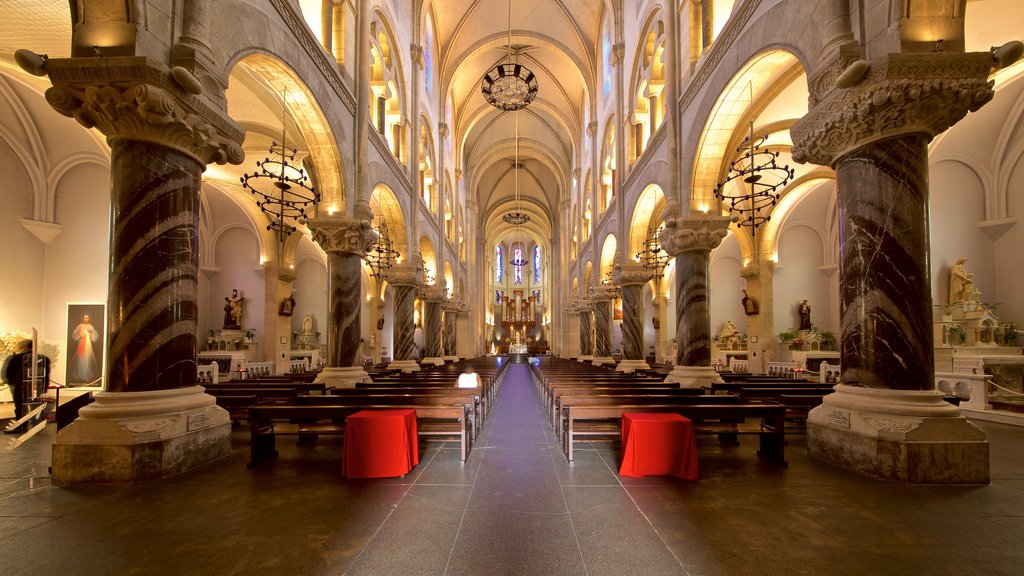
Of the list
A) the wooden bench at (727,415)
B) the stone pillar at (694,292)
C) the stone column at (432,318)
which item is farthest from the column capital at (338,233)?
the stone column at (432,318)

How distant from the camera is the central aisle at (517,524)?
289cm

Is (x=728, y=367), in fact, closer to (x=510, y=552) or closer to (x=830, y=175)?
(x=830, y=175)

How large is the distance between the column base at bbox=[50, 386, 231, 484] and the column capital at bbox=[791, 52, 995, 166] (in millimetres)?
7878

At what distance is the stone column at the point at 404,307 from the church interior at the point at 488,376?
0.08 meters

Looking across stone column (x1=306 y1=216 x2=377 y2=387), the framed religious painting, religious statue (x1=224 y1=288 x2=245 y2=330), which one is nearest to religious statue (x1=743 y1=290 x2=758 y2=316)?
stone column (x1=306 y1=216 x2=377 y2=387)

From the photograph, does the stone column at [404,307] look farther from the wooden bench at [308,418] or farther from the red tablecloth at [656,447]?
the red tablecloth at [656,447]

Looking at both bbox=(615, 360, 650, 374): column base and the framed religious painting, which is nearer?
the framed religious painting

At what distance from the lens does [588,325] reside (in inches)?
1005

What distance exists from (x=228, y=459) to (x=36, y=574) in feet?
8.78

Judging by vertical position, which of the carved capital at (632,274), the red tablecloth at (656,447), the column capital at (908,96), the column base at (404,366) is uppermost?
the column capital at (908,96)

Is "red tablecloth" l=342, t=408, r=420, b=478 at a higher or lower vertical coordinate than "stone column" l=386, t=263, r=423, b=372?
lower

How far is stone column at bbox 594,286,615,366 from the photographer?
775 inches

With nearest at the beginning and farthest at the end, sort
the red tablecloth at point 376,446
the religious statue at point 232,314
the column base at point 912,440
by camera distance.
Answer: the column base at point 912,440 < the red tablecloth at point 376,446 < the religious statue at point 232,314

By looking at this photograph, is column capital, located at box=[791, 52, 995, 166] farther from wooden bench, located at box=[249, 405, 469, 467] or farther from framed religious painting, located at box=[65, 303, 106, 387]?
framed religious painting, located at box=[65, 303, 106, 387]
